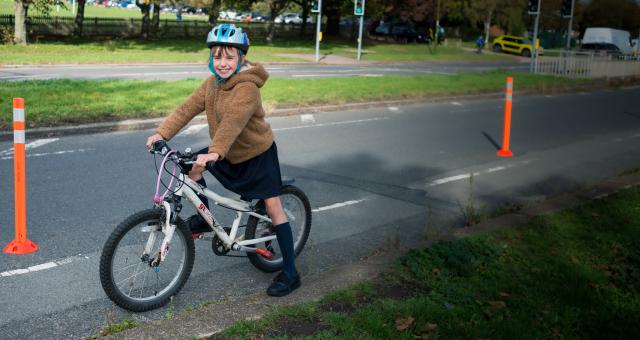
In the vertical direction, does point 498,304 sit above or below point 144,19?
below

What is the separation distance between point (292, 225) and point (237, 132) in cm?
135

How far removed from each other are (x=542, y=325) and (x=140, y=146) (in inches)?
297

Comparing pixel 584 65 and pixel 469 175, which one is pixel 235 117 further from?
pixel 584 65

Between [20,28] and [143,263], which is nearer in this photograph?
[143,263]

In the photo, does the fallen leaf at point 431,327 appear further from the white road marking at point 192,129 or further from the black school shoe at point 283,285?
the white road marking at point 192,129

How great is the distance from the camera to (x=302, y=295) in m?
4.66

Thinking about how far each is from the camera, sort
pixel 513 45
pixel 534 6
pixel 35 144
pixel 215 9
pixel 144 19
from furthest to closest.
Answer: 1. pixel 513 45
2. pixel 215 9
3. pixel 144 19
4. pixel 534 6
5. pixel 35 144

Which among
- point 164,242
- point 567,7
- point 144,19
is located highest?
point 567,7

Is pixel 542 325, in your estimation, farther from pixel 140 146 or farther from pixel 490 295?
pixel 140 146

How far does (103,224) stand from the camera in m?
6.61

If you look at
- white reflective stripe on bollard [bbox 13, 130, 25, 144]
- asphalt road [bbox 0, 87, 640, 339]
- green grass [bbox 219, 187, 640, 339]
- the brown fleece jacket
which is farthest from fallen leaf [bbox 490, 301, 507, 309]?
Result: white reflective stripe on bollard [bbox 13, 130, 25, 144]

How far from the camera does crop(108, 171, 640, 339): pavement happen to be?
396 centimetres

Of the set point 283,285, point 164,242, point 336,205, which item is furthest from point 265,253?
point 336,205

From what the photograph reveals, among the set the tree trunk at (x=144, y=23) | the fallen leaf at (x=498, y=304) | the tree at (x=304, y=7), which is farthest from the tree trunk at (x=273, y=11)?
the fallen leaf at (x=498, y=304)
